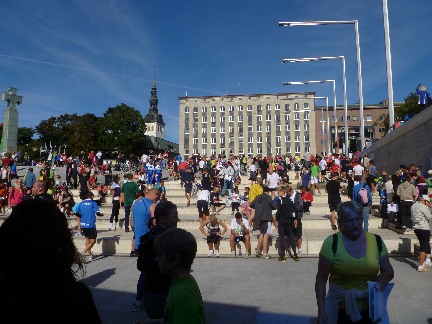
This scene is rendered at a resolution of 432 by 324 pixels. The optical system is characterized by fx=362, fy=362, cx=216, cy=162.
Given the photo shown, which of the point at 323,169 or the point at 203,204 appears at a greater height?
the point at 323,169

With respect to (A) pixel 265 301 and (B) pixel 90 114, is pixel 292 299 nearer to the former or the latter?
(A) pixel 265 301

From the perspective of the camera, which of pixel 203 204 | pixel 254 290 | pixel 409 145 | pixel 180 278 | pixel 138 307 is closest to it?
pixel 180 278

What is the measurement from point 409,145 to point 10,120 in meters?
34.4

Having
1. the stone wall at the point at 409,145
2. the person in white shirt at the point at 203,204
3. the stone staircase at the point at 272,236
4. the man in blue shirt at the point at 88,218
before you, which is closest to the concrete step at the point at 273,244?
the stone staircase at the point at 272,236

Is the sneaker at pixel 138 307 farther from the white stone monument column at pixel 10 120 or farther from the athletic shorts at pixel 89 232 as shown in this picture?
the white stone monument column at pixel 10 120

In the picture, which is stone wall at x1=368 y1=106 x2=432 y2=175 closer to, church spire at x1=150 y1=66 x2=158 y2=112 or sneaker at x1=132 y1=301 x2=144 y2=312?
sneaker at x1=132 y1=301 x2=144 y2=312

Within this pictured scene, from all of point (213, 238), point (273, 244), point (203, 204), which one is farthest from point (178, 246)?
point (203, 204)

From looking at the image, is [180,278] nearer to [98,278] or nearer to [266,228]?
[98,278]

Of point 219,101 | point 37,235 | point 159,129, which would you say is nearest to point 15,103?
point 37,235

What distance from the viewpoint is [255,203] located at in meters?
10.5

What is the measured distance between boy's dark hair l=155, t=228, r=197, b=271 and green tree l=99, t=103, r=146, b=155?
254ft

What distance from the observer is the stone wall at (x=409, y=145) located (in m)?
14.1

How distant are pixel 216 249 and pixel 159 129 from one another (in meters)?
146

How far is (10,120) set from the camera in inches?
1380
